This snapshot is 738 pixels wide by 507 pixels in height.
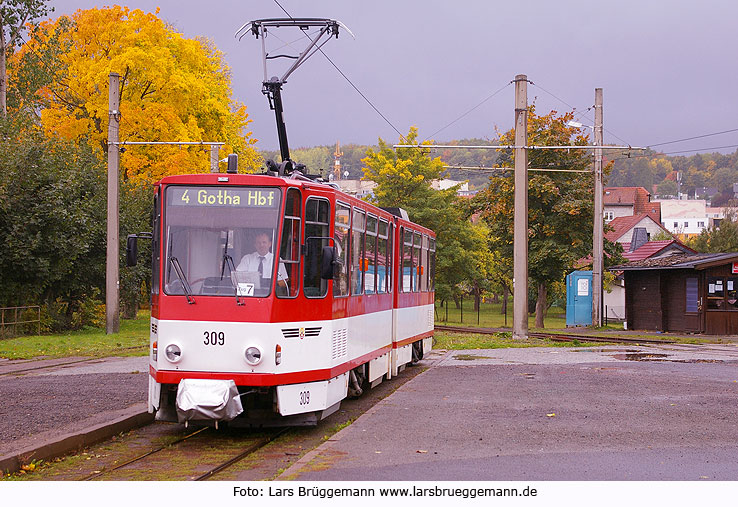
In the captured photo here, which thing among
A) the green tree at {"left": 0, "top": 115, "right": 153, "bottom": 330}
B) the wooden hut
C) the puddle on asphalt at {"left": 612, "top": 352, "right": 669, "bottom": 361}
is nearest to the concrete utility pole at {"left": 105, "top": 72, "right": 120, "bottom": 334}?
the green tree at {"left": 0, "top": 115, "right": 153, "bottom": 330}

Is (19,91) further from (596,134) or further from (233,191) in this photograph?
(233,191)

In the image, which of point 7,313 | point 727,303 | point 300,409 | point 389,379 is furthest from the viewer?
point 727,303

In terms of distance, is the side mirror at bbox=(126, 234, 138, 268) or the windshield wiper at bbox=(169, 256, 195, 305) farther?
the side mirror at bbox=(126, 234, 138, 268)

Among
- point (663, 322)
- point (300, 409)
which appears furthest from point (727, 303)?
point (300, 409)

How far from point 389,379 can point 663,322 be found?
2332cm

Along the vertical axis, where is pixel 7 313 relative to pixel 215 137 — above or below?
below

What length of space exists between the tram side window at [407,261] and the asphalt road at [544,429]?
175 centimetres

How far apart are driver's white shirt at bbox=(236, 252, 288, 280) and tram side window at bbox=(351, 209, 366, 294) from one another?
89.8 inches

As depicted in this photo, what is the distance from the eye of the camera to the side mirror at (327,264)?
10.9 metres

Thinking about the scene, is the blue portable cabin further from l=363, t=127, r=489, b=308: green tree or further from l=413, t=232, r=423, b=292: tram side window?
l=413, t=232, r=423, b=292: tram side window

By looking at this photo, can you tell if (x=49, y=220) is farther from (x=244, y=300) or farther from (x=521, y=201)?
(x=244, y=300)

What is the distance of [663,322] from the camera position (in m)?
38.2

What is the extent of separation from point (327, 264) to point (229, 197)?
135cm

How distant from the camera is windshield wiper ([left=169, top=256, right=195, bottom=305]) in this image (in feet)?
35.4
